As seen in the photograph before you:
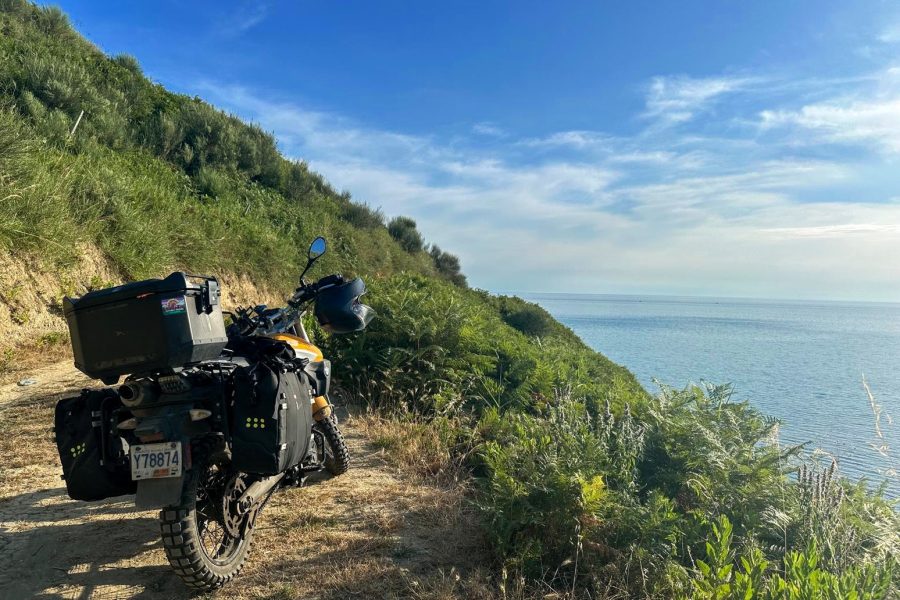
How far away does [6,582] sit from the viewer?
308 centimetres

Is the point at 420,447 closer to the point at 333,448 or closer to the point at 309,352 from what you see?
the point at 333,448

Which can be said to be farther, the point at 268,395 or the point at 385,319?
the point at 385,319

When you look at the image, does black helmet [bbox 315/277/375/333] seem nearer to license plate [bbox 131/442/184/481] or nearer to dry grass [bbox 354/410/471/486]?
license plate [bbox 131/442/184/481]

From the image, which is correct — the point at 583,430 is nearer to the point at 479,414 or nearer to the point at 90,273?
the point at 479,414

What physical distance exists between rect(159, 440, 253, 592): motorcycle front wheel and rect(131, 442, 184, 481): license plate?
141 mm

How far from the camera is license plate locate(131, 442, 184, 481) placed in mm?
2713

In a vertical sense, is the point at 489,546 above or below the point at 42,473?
below

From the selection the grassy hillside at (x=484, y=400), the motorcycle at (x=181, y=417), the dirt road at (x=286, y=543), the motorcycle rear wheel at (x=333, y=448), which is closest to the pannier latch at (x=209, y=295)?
the motorcycle at (x=181, y=417)

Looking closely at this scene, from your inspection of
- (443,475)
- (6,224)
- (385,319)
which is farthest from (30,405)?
(443,475)

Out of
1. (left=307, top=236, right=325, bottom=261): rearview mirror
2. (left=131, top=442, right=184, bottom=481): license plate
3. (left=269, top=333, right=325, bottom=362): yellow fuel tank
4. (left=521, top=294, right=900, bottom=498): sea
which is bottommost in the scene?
(left=521, top=294, right=900, bottom=498): sea

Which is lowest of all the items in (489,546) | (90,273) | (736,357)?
(736,357)

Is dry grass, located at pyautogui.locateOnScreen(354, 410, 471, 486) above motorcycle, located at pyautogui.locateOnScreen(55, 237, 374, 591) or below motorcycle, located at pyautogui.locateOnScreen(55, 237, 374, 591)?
below

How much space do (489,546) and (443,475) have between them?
4.57 feet

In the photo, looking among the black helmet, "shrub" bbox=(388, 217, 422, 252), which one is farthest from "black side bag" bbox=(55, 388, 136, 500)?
"shrub" bbox=(388, 217, 422, 252)
